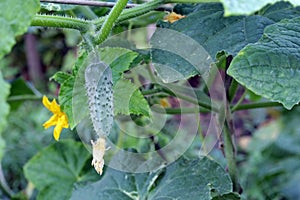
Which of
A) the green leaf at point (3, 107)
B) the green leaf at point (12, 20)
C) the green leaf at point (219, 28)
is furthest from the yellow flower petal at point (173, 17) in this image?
the green leaf at point (3, 107)

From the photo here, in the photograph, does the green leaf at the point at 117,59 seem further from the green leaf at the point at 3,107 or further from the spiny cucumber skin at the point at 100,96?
the green leaf at the point at 3,107

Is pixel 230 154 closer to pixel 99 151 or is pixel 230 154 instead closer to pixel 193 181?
pixel 193 181

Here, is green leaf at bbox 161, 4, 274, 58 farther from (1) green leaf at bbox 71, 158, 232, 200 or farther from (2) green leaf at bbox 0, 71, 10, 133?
(2) green leaf at bbox 0, 71, 10, 133

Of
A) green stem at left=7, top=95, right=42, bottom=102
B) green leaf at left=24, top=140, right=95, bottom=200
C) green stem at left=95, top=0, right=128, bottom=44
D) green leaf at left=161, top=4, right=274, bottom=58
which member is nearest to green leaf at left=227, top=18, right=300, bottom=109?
green leaf at left=161, top=4, right=274, bottom=58

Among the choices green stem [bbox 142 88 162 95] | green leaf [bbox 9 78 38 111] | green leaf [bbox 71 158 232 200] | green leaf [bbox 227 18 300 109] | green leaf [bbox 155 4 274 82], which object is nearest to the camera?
green leaf [bbox 227 18 300 109]

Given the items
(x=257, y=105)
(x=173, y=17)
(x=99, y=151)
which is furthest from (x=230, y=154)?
(x=99, y=151)

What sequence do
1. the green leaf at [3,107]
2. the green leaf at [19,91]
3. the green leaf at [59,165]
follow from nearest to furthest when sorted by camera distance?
the green leaf at [3,107]
the green leaf at [59,165]
the green leaf at [19,91]

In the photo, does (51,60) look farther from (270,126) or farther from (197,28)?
(197,28)
